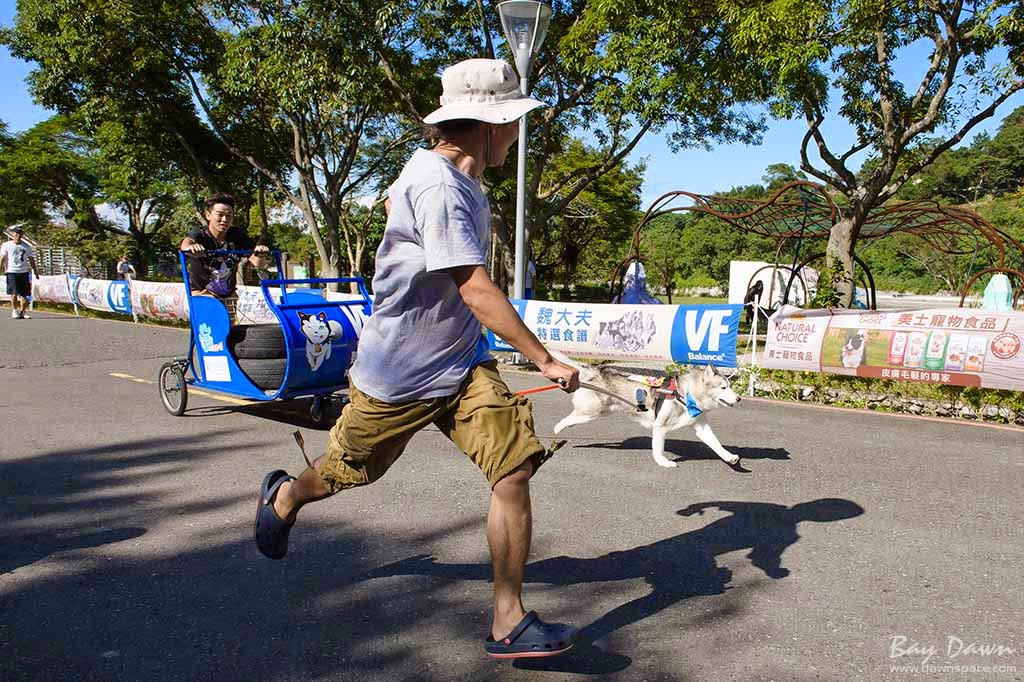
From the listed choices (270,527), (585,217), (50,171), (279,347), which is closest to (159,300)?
(279,347)

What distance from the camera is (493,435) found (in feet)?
8.75

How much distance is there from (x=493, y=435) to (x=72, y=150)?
40.8 m

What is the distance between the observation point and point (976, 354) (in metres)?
Result: 7.56

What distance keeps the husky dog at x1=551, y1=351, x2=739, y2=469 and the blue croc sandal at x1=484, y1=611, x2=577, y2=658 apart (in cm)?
309

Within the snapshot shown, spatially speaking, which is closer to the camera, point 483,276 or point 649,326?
point 483,276

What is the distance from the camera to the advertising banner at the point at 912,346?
7.46 meters

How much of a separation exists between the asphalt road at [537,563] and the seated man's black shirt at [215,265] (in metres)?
1.28

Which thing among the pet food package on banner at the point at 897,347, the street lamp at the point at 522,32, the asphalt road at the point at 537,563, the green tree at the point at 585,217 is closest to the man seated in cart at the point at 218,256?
the asphalt road at the point at 537,563

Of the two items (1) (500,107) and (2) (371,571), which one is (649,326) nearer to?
(2) (371,571)

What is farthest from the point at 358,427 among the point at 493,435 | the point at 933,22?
the point at 933,22

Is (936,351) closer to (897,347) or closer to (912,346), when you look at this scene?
(912,346)

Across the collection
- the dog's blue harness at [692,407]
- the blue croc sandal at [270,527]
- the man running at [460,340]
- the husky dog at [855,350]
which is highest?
the man running at [460,340]

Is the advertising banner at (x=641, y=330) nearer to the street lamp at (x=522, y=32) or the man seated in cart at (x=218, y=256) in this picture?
the street lamp at (x=522, y=32)

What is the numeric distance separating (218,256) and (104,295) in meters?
14.7
